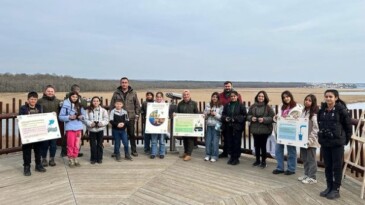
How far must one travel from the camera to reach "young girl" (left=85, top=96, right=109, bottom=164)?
7.12m

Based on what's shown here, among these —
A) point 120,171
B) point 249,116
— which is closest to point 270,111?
point 249,116

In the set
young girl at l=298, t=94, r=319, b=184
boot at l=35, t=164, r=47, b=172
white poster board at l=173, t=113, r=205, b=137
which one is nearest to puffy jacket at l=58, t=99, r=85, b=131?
boot at l=35, t=164, r=47, b=172

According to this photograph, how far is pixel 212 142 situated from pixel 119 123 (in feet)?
6.77

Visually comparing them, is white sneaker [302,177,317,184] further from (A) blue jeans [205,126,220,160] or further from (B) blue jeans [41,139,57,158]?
(B) blue jeans [41,139,57,158]

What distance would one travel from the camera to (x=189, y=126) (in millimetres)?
7785

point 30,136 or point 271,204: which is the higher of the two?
point 30,136

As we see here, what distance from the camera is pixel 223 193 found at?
529 centimetres

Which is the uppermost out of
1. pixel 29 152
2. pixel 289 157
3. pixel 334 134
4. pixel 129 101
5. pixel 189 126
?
pixel 129 101

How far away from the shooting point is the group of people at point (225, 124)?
5250mm

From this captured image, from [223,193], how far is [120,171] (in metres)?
2.22

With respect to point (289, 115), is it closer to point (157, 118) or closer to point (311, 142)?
point (311, 142)

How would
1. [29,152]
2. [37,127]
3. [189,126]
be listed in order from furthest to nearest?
[189,126], [37,127], [29,152]

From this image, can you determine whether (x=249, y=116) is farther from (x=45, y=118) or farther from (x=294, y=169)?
(x=45, y=118)

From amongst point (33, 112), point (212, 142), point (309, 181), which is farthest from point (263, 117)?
point (33, 112)
